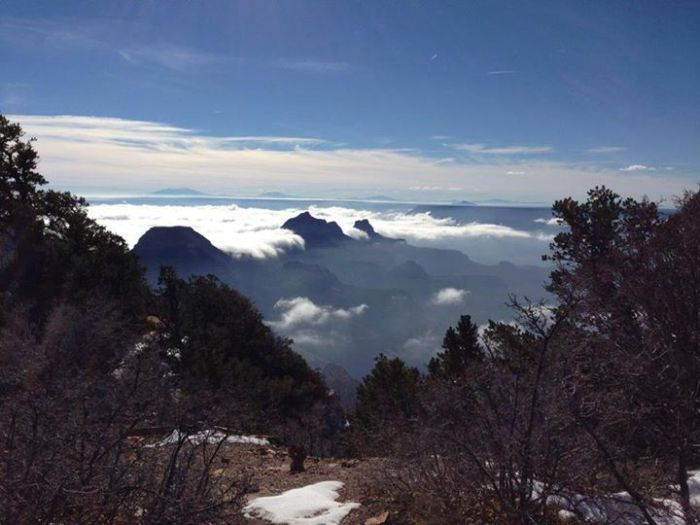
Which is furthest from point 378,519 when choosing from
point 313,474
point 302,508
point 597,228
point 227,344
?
point 227,344

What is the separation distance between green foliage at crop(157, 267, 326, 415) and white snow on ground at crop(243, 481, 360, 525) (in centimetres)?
1262

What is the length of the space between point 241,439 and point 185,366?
27.1 feet

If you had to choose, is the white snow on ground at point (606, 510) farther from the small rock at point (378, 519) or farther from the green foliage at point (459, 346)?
the green foliage at point (459, 346)

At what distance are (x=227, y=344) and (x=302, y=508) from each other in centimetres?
1973

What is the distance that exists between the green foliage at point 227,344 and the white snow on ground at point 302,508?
12619 mm

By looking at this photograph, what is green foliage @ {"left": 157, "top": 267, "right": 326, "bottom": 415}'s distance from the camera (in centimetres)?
2444

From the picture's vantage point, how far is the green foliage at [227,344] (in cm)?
2444

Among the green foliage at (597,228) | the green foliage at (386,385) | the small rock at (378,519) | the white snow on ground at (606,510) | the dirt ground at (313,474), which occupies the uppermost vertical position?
the green foliage at (597,228)

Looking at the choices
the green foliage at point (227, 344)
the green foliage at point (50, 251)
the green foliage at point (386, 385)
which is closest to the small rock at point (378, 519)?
the green foliage at point (386, 385)

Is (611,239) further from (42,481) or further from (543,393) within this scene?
(42,481)

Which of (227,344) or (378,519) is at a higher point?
(378,519)

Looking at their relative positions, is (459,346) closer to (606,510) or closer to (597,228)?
(597,228)

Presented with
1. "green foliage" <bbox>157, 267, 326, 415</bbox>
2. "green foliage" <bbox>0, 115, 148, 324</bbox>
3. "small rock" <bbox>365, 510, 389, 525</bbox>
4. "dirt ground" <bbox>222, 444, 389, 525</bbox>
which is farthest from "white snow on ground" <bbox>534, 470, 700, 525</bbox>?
"green foliage" <bbox>0, 115, 148, 324</bbox>

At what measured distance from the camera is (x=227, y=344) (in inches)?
1115
